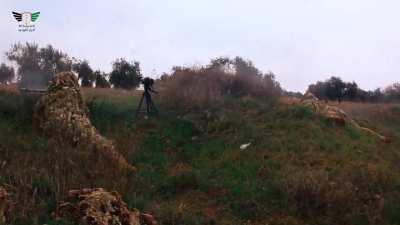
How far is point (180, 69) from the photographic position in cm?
2200

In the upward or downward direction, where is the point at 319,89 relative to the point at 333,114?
upward

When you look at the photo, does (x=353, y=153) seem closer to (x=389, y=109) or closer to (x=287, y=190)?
(x=287, y=190)

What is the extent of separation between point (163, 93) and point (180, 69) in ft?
5.83

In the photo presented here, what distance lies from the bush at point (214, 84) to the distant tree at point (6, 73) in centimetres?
1038

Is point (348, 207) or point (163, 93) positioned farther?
point (163, 93)

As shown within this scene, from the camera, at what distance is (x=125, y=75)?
2989 centimetres

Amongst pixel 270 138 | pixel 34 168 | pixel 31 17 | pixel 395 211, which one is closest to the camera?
pixel 34 168

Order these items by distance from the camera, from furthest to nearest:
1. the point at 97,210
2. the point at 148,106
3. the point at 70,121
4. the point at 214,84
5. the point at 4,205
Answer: the point at 214,84 → the point at 148,106 → the point at 70,121 → the point at 97,210 → the point at 4,205

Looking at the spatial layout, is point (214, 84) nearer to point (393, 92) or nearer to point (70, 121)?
point (70, 121)

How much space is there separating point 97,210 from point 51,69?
61.0 ft

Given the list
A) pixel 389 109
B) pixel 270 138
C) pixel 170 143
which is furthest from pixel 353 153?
pixel 389 109

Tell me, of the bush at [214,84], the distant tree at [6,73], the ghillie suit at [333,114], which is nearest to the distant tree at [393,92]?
the bush at [214,84]

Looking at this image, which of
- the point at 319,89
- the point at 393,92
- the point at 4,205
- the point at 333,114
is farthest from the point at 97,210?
the point at 393,92

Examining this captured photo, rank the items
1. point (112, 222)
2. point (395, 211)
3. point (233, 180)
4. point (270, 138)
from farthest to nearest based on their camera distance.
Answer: point (270, 138), point (233, 180), point (395, 211), point (112, 222)
